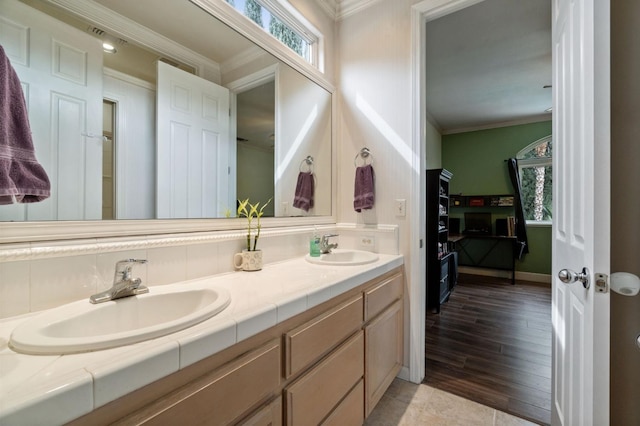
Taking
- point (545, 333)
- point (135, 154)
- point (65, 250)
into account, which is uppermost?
point (135, 154)

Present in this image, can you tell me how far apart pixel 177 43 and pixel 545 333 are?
3.61m

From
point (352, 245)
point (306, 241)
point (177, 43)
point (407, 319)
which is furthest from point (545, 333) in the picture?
point (177, 43)

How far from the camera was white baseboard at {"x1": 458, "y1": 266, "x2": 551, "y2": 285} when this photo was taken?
14.4ft

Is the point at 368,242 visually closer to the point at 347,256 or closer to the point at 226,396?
the point at 347,256

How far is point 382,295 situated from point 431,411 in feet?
2.43

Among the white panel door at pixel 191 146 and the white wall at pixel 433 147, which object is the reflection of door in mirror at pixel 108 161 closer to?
the white panel door at pixel 191 146

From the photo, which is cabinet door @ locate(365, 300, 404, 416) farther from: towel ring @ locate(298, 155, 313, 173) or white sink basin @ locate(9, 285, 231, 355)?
towel ring @ locate(298, 155, 313, 173)

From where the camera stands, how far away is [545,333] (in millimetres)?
2600

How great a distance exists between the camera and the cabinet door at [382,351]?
1.44 meters

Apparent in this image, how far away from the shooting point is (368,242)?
6.66ft

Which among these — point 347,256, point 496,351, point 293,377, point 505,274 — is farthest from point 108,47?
point 505,274

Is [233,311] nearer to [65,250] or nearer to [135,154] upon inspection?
[65,250]

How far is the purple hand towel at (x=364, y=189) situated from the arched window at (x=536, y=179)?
395 centimetres

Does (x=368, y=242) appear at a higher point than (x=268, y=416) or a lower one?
higher
